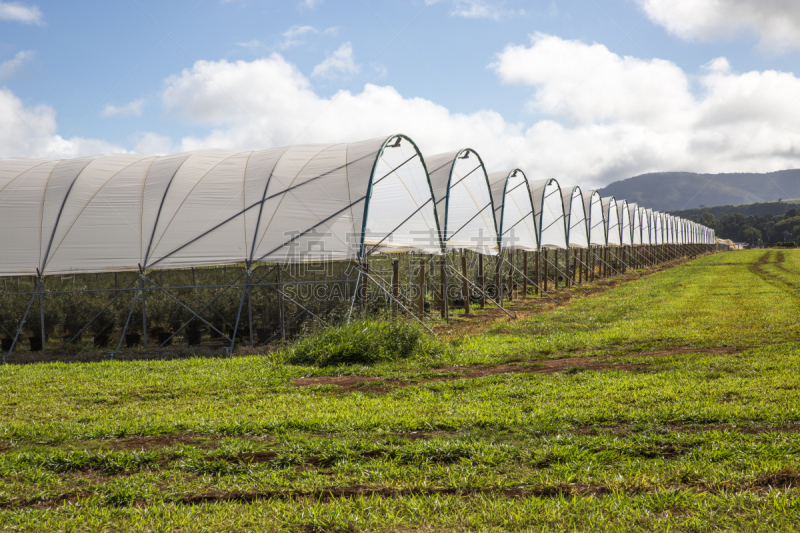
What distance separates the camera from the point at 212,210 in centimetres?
1312

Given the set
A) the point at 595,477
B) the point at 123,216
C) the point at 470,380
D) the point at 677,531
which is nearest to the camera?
the point at 677,531

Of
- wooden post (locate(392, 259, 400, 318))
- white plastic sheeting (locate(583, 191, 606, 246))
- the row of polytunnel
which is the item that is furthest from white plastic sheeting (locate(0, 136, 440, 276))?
white plastic sheeting (locate(583, 191, 606, 246))

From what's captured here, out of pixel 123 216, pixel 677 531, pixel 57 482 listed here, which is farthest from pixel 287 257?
pixel 677 531

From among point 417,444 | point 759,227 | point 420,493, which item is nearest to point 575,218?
point 417,444

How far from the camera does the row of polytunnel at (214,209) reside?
12383mm

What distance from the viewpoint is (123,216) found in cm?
1331

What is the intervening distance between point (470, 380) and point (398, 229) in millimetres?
7088

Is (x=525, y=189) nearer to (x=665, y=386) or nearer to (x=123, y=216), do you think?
(x=123, y=216)

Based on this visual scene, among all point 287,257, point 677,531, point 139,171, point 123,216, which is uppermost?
point 139,171

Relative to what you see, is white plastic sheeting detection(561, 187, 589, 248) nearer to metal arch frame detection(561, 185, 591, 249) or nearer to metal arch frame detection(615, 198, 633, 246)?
metal arch frame detection(561, 185, 591, 249)

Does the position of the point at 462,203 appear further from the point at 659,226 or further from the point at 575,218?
the point at 659,226

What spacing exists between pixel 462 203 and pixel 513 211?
207 inches

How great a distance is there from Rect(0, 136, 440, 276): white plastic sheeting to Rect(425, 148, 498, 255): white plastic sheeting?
2.79 meters

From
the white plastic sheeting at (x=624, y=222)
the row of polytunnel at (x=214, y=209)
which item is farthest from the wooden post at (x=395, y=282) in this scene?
the white plastic sheeting at (x=624, y=222)
